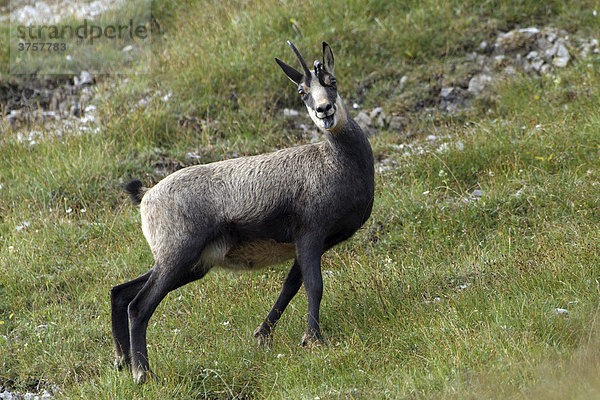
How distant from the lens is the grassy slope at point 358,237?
5.64 m

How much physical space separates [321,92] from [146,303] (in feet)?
7.53

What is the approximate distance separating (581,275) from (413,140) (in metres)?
4.37

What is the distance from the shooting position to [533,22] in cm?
1169

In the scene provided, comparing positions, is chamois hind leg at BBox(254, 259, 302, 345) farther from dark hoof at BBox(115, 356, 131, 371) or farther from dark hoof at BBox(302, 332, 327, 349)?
dark hoof at BBox(115, 356, 131, 371)

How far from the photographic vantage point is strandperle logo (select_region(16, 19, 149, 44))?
45.2ft

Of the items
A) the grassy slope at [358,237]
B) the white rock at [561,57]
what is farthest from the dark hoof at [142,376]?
the white rock at [561,57]

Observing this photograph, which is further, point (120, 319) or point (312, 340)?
point (120, 319)

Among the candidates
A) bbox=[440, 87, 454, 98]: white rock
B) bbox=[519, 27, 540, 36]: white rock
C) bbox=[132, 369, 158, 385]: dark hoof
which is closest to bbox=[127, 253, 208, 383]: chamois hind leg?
bbox=[132, 369, 158, 385]: dark hoof

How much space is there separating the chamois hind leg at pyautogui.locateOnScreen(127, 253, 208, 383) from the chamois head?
159 cm

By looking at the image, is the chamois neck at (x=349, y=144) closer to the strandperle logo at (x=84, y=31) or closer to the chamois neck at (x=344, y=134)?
the chamois neck at (x=344, y=134)

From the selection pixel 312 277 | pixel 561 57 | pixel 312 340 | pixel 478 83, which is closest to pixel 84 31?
pixel 478 83

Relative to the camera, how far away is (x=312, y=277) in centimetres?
613

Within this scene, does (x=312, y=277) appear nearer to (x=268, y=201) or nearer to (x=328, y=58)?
(x=268, y=201)

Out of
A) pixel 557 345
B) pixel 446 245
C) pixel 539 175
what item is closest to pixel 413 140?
pixel 539 175
